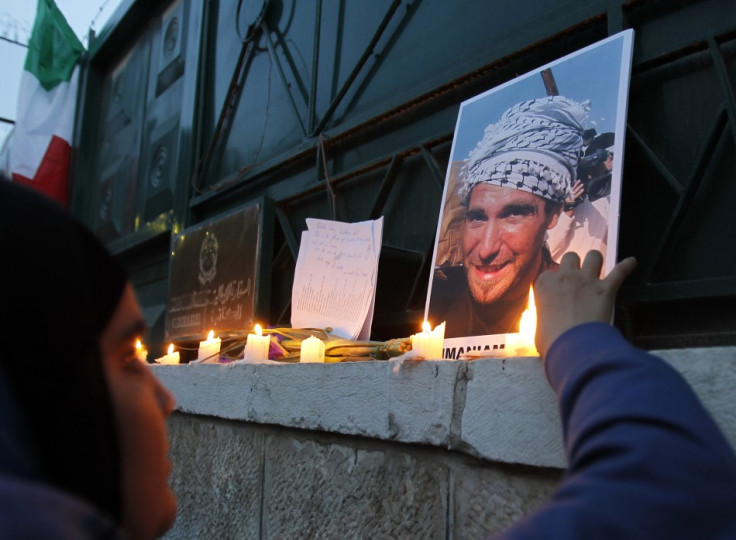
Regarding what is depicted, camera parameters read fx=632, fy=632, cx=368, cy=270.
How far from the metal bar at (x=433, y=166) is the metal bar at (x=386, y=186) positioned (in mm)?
205

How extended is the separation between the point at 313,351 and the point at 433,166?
1.03 meters

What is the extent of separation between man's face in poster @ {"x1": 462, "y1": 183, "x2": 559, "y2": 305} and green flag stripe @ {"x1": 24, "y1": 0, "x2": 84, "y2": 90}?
741 cm

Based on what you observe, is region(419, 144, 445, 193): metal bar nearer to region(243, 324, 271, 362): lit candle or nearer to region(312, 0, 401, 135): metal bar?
region(312, 0, 401, 135): metal bar

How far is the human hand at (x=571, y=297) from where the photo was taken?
1048 mm

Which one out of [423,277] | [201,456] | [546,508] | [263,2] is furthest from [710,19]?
[263,2]

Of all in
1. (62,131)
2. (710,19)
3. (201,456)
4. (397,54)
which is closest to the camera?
(710,19)

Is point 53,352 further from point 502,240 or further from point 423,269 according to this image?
point 423,269

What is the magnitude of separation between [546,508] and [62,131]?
8.47 metres

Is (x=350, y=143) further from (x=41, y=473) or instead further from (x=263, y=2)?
(x=41, y=473)

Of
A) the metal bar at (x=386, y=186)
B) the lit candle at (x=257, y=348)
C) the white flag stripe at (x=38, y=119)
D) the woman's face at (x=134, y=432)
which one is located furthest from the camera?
the white flag stripe at (x=38, y=119)

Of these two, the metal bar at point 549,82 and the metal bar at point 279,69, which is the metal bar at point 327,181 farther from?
the metal bar at point 549,82

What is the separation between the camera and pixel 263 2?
4.43 m

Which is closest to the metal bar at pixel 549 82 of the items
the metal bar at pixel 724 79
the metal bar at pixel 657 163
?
the metal bar at pixel 657 163

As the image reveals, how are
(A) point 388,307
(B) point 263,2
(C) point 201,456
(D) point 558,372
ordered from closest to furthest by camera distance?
1. (D) point 558,372
2. (C) point 201,456
3. (A) point 388,307
4. (B) point 263,2
